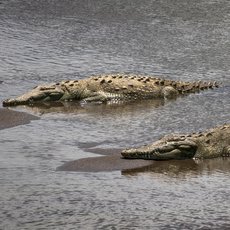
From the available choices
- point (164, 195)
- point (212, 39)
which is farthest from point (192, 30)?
point (164, 195)

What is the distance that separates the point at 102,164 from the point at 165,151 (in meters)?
0.98

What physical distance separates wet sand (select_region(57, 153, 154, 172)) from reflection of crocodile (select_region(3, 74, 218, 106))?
200 inches

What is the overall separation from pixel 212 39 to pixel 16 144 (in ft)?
32.0

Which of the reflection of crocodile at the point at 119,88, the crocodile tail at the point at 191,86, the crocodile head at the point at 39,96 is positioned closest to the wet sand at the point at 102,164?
the crocodile head at the point at 39,96

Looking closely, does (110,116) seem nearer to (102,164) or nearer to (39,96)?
(39,96)

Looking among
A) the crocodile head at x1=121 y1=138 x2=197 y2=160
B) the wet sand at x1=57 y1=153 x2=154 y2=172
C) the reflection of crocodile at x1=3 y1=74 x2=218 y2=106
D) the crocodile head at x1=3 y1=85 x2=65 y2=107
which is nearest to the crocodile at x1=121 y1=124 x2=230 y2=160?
the crocodile head at x1=121 y1=138 x2=197 y2=160

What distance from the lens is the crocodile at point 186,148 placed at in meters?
14.8

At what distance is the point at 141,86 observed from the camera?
65.2ft

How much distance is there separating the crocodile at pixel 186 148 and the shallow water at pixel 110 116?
0.25m

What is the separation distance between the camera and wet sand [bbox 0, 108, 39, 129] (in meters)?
17.2

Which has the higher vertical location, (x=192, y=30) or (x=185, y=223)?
(x=192, y=30)

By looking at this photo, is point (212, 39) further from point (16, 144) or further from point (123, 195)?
point (123, 195)

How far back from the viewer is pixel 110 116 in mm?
18062

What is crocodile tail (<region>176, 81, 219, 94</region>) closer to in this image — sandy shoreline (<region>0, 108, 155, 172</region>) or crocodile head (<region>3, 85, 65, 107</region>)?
crocodile head (<region>3, 85, 65, 107</region>)
